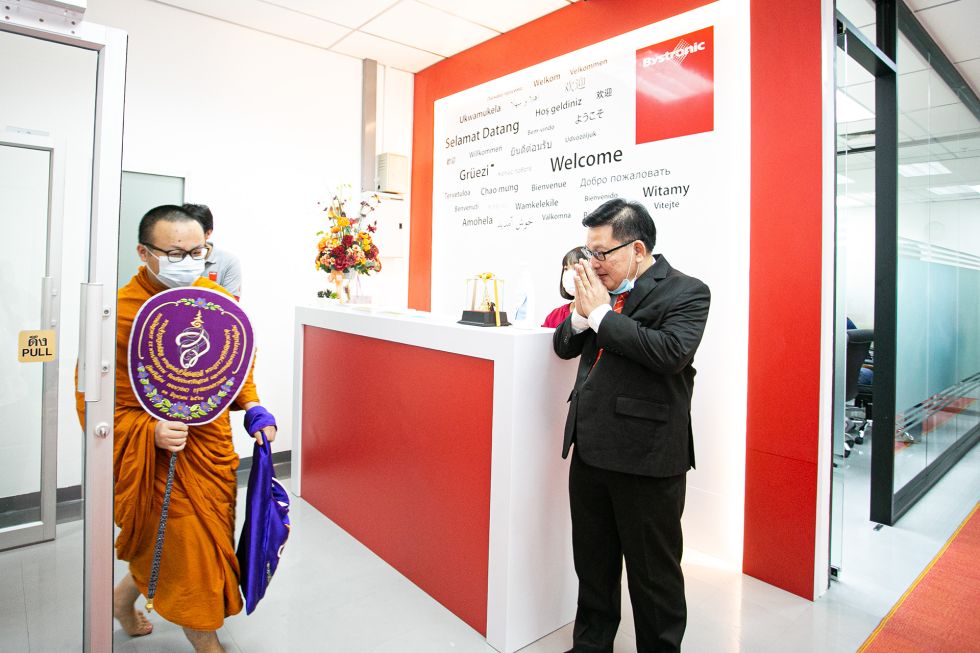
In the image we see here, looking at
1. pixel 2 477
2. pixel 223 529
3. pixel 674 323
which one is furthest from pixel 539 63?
pixel 2 477

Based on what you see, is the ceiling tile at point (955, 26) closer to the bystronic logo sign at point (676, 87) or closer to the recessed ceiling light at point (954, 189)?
the recessed ceiling light at point (954, 189)

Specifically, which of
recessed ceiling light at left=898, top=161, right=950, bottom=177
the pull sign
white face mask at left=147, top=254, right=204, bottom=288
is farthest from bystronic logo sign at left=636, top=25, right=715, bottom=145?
the pull sign

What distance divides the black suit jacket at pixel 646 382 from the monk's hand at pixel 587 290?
9cm

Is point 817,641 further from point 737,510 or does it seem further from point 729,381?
point 729,381

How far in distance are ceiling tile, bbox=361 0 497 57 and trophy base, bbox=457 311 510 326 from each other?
2500mm

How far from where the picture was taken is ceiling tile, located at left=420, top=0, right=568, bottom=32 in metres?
3.87

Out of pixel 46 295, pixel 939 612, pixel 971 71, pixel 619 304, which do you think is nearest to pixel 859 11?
pixel 971 71

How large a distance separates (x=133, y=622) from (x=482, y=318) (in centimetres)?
179

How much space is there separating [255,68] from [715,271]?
3.60 meters

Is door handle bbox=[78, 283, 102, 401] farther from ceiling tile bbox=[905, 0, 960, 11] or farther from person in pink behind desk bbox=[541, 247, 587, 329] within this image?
ceiling tile bbox=[905, 0, 960, 11]

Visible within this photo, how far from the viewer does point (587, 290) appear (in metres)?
2.04

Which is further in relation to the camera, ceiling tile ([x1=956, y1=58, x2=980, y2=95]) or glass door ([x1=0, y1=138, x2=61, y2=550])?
ceiling tile ([x1=956, y1=58, x2=980, y2=95])

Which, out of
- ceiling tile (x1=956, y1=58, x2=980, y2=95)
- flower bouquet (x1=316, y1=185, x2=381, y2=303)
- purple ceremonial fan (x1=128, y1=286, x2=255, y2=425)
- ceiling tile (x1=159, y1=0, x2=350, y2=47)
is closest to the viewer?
purple ceremonial fan (x1=128, y1=286, x2=255, y2=425)

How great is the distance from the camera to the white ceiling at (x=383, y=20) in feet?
12.9
